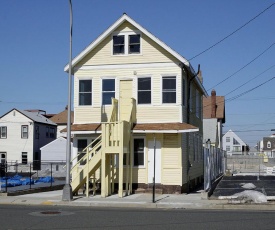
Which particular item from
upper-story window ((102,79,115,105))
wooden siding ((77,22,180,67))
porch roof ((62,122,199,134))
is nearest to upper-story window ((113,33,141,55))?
wooden siding ((77,22,180,67))

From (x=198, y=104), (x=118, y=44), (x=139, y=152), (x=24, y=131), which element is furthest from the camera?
(x=24, y=131)

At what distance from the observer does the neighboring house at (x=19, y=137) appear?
58.9 metres

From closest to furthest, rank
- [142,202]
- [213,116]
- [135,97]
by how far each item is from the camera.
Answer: [142,202]
[135,97]
[213,116]

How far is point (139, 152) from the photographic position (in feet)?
77.1

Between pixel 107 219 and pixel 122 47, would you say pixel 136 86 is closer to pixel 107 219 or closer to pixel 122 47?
pixel 122 47

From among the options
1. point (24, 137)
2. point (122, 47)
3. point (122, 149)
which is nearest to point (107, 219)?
point (122, 149)

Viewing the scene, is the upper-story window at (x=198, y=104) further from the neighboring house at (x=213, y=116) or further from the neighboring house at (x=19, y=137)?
the neighboring house at (x=19, y=137)

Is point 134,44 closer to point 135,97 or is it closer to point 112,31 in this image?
point 112,31

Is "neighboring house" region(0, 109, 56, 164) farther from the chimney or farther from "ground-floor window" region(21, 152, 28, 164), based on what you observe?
the chimney

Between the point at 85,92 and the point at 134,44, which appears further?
the point at 85,92

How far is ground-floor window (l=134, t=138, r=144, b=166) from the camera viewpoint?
23.5 metres

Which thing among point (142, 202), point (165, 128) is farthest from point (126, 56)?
point (142, 202)

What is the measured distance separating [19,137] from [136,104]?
127 ft

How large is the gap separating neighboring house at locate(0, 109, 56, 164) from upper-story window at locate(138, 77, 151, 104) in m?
37.3
